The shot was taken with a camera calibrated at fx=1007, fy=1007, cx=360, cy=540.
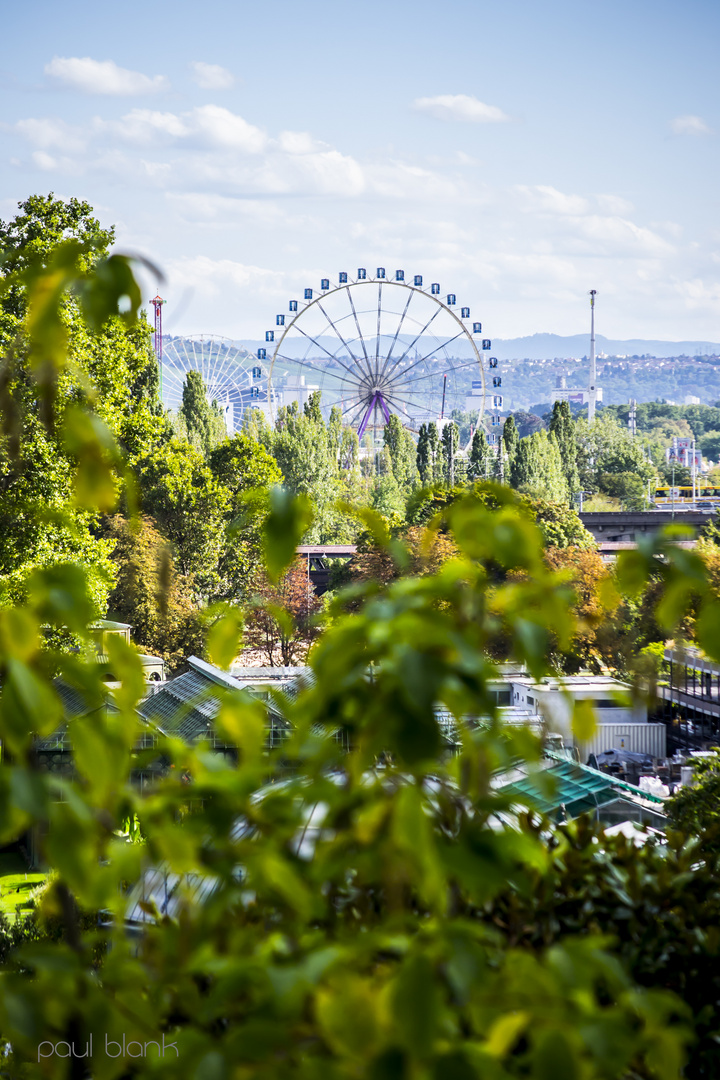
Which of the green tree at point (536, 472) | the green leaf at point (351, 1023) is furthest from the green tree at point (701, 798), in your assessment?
the green tree at point (536, 472)

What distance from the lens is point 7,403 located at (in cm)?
111

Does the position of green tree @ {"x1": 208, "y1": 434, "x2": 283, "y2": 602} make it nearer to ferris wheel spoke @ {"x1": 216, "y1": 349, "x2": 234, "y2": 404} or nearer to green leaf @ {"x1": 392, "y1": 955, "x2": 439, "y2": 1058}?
green leaf @ {"x1": 392, "y1": 955, "x2": 439, "y2": 1058}

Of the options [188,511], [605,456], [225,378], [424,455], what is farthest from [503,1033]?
[225,378]

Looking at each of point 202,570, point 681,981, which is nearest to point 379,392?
point 202,570

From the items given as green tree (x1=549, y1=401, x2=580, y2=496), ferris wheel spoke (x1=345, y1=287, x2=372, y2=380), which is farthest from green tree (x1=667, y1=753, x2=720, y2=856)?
green tree (x1=549, y1=401, x2=580, y2=496)

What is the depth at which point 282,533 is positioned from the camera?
1.01 m

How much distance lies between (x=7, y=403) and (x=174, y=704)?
681 inches

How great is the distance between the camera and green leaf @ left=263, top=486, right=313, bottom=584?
1011 mm

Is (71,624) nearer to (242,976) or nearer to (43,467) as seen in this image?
(242,976)

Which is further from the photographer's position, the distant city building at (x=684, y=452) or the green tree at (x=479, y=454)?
the distant city building at (x=684, y=452)

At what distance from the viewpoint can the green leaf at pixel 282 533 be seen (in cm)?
101

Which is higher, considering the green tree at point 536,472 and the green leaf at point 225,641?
the green leaf at point 225,641

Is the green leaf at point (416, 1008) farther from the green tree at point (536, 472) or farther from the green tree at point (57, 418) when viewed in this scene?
the green tree at point (536, 472)

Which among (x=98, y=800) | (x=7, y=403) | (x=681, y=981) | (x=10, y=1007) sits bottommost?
(x=681, y=981)
